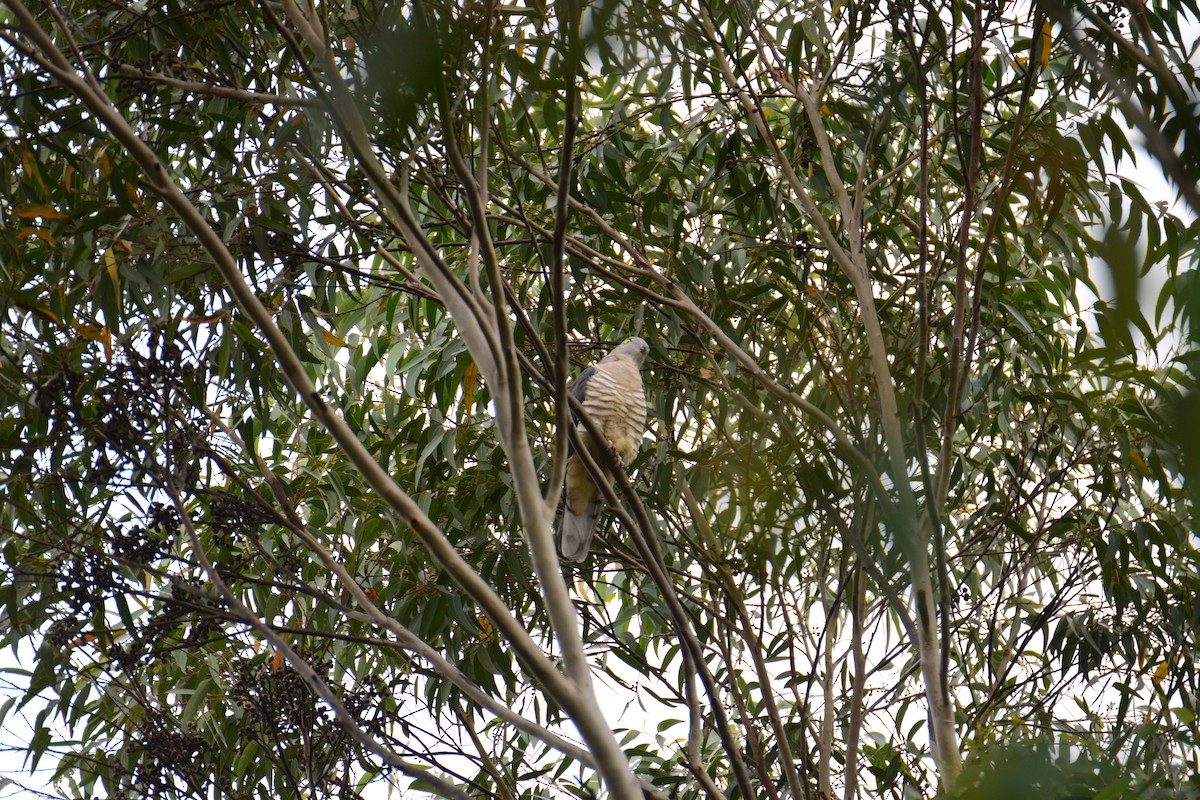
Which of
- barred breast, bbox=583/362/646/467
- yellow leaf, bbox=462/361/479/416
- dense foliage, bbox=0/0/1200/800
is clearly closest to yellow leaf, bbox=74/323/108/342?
dense foliage, bbox=0/0/1200/800

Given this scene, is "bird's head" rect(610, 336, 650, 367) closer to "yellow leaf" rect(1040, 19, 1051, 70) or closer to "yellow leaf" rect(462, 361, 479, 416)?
"yellow leaf" rect(462, 361, 479, 416)

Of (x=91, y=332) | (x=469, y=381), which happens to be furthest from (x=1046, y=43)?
(x=91, y=332)

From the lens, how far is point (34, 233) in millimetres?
2148

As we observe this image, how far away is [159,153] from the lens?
239cm

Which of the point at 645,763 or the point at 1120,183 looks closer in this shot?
the point at 1120,183

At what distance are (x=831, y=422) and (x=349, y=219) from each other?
0.92 metres

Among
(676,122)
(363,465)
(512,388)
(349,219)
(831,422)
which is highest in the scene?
(676,122)

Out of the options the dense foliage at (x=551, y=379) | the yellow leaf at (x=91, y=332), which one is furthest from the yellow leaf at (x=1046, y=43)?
the yellow leaf at (x=91, y=332)

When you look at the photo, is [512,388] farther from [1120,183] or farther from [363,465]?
[1120,183]

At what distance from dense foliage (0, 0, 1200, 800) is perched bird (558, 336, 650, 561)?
0.27 ft

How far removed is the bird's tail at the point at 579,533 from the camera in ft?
8.36

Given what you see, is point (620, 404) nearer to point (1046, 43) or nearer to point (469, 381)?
point (469, 381)

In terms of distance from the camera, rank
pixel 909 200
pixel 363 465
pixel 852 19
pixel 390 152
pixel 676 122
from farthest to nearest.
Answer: pixel 909 200 → pixel 676 122 → pixel 852 19 → pixel 390 152 → pixel 363 465

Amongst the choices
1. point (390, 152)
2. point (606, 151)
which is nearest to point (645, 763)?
point (606, 151)
